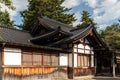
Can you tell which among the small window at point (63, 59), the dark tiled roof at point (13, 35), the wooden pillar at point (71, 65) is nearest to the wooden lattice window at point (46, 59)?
the small window at point (63, 59)

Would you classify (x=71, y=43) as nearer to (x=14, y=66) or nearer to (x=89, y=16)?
(x=14, y=66)

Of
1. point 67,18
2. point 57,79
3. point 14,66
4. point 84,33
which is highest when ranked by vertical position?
point 67,18

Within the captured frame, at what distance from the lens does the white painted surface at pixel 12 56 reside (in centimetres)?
1628

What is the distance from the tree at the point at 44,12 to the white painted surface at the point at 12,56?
2414 centimetres

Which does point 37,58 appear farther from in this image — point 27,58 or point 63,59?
point 63,59

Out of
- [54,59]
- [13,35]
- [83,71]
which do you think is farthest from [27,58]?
[83,71]

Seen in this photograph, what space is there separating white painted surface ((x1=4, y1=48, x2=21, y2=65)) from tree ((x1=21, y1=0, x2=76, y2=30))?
24.1 meters

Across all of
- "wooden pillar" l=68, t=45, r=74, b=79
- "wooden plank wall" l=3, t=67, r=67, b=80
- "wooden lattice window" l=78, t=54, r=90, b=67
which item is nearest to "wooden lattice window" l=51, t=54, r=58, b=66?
"wooden plank wall" l=3, t=67, r=67, b=80

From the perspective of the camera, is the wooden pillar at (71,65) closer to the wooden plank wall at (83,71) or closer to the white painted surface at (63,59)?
the white painted surface at (63,59)

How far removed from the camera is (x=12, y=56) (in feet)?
55.0

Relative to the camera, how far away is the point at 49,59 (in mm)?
20391

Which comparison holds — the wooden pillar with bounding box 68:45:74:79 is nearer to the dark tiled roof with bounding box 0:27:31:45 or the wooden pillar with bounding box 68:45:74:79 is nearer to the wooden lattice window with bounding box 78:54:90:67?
the wooden lattice window with bounding box 78:54:90:67

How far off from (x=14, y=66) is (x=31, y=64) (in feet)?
6.63

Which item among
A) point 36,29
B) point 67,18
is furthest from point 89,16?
point 36,29
